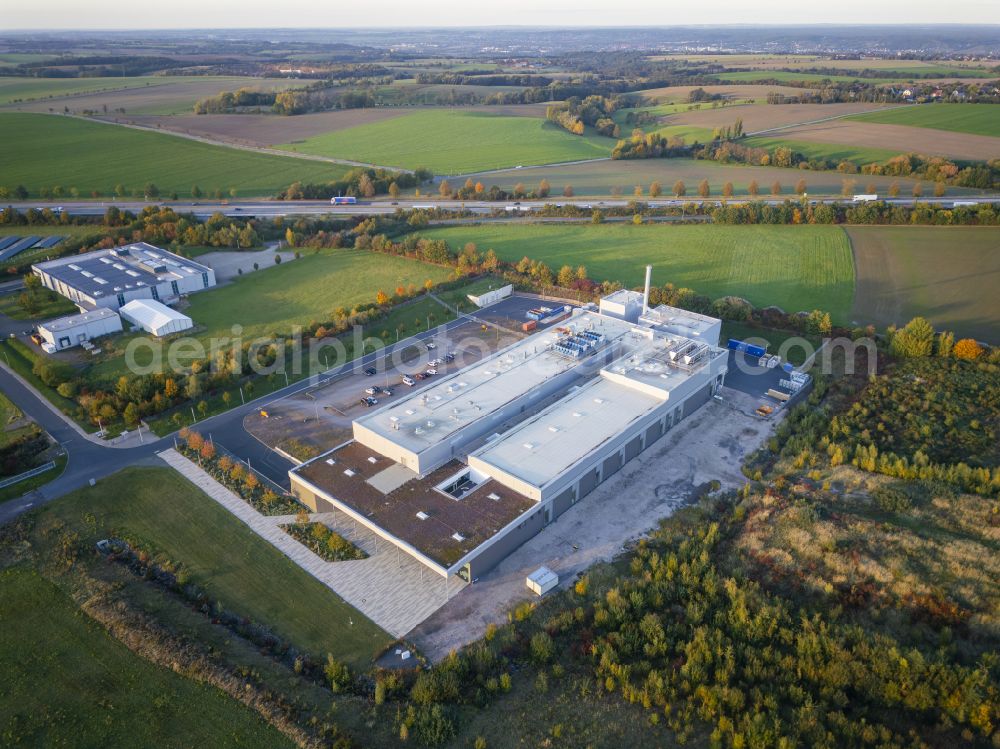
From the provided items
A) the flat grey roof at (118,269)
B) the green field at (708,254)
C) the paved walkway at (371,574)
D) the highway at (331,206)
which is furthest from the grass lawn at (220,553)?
the highway at (331,206)

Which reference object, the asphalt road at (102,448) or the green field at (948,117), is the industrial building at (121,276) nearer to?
the asphalt road at (102,448)

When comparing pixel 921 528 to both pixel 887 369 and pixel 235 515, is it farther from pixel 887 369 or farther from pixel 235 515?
pixel 235 515

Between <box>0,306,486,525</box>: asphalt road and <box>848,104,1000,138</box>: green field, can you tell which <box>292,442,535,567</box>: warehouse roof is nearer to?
<box>0,306,486,525</box>: asphalt road

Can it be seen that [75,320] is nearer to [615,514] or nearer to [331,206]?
[331,206]

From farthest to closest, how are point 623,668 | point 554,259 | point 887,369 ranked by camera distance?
point 554,259 < point 887,369 < point 623,668

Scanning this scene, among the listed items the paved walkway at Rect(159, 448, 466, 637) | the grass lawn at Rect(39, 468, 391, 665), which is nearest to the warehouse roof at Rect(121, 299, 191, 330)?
the grass lawn at Rect(39, 468, 391, 665)

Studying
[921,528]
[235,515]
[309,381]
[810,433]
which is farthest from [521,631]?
[309,381]
